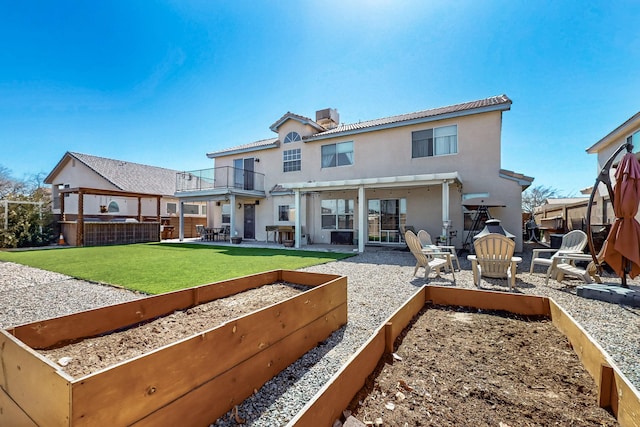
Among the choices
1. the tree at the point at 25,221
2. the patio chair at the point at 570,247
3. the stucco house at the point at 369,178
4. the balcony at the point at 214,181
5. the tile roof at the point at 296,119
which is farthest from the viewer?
Result: the balcony at the point at 214,181

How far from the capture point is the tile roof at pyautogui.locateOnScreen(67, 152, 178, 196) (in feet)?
70.3

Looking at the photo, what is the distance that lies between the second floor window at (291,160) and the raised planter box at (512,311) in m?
12.7

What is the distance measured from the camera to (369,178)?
13.0m

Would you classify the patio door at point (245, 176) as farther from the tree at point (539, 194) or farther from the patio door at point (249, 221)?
the tree at point (539, 194)

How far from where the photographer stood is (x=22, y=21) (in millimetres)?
10125

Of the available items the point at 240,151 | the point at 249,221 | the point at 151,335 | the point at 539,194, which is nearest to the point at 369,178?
the point at 249,221

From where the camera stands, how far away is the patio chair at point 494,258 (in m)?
5.31

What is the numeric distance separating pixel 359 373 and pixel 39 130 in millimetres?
35347

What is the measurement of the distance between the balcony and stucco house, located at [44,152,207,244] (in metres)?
3.67

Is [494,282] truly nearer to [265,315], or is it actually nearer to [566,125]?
[265,315]

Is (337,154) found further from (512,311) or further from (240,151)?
(512,311)

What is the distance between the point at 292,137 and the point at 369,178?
17.8ft

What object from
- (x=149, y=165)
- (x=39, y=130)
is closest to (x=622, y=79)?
(x=149, y=165)

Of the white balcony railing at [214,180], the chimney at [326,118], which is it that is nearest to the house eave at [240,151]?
the white balcony railing at [214,180]
